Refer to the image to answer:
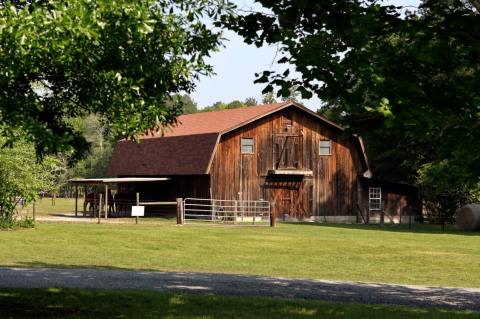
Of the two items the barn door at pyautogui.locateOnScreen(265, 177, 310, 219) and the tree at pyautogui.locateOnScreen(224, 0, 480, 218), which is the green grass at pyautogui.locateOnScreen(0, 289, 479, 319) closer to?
the tree at pyautogui.locateOnScreen(224, 0, 480, 218)

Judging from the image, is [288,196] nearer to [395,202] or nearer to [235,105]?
[395,202]

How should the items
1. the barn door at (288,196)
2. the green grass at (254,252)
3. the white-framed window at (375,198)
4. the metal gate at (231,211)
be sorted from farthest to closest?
the white-framed window at (375,198) < the barn door at (288,196) < the metal gate at (231,211) < the green grass at (254,252)

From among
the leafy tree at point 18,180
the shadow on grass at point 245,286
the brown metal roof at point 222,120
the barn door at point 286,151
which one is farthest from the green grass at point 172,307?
the barn door at point 286,151

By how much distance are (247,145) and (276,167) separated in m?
2.38

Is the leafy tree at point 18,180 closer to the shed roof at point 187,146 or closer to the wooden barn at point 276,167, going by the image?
the shed roof at point 187,146

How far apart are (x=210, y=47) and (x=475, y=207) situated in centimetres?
3441

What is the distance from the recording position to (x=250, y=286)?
15852 mm

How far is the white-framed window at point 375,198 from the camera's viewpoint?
171ft

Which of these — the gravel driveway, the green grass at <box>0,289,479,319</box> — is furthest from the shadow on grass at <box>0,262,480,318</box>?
A: the green grass at <box>0,289,479,319</box>

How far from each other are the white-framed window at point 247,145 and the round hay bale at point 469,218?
1302cm

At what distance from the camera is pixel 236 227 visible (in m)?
39.0

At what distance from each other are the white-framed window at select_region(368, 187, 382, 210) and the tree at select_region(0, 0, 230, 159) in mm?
40448

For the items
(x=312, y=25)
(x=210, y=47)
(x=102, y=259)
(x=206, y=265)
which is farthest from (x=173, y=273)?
(x=312, y=25)

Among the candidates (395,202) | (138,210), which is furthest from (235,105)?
(138,210)
